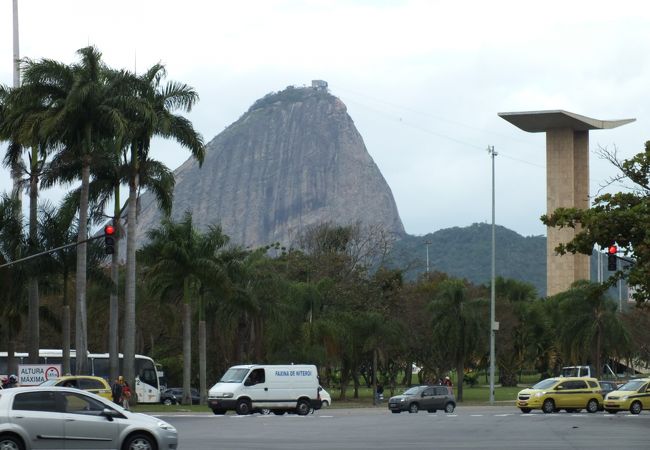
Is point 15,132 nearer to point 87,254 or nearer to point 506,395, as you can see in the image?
point 87,254

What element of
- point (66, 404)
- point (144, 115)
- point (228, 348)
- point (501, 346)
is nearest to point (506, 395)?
A: point (501, 346)

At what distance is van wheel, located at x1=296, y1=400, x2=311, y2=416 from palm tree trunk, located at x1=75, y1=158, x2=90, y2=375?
11.1 m

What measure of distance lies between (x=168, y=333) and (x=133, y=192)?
28.9 metres

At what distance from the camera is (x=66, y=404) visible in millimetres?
21297

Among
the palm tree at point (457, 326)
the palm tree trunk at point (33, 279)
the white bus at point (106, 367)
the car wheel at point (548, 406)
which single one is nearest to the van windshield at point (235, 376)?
the palm tree trunk at point (33, 279)

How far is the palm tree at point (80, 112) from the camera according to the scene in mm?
51719

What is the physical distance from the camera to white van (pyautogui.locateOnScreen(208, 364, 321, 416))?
45.9m

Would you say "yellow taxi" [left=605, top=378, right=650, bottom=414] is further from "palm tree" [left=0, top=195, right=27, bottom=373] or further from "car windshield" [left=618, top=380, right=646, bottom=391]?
"palm tree" [left=0, top=195, right=27, bottom=373]

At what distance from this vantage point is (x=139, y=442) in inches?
843

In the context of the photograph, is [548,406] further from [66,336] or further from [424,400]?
[66,336]

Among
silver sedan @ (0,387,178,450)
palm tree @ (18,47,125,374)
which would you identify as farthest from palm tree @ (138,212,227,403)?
silver sedan @ (0,387,178,450)

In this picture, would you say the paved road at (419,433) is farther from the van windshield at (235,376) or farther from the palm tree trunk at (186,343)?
the palm tree trunk at (186,343)

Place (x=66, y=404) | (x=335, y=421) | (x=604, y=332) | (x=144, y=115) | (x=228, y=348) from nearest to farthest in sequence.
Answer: (x=66, y=404), (x=335, y=421), (x=144, y=115), (x=228, y=348), (x=604, y=332)

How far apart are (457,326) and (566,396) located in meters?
21.8
